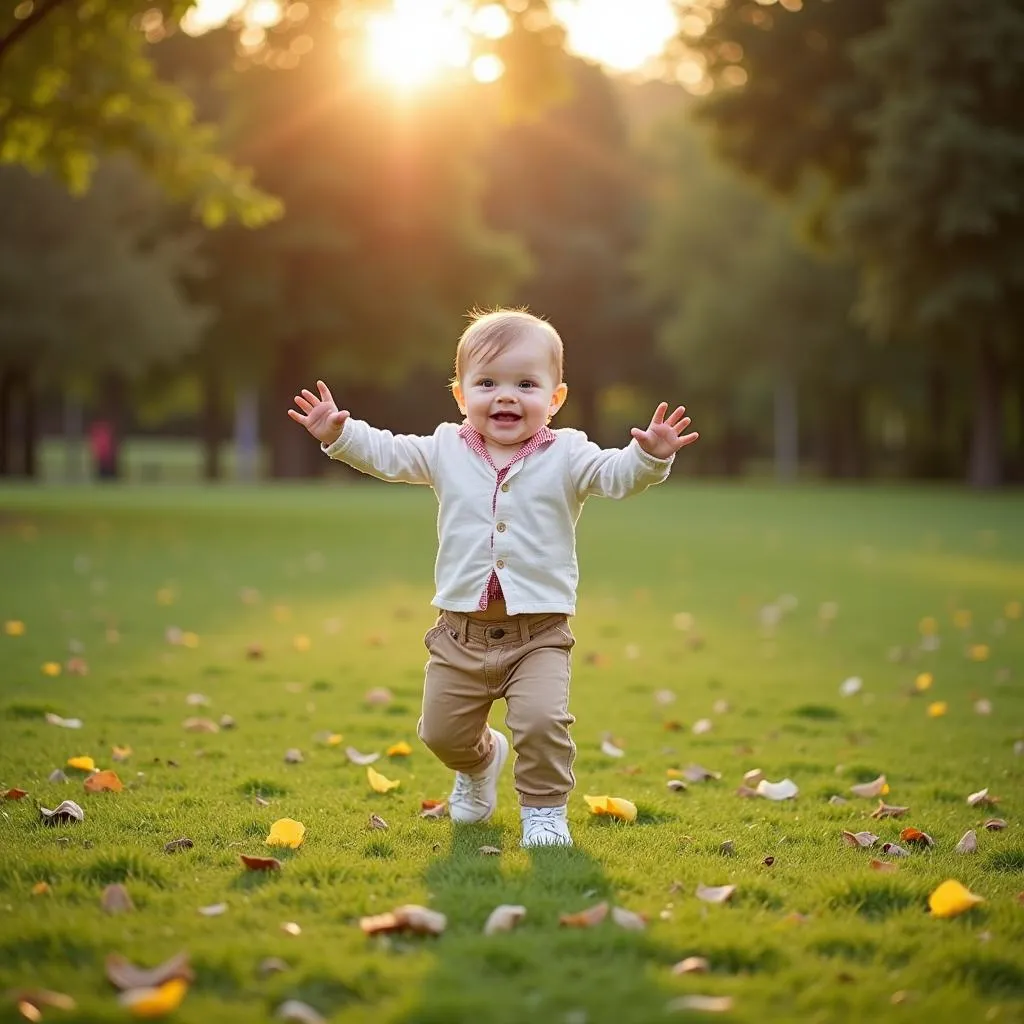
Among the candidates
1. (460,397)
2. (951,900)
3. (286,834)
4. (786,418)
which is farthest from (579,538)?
(786,418)

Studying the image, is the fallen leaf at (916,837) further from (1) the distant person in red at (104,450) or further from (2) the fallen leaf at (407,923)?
(1) the distant person in red at (104,450)

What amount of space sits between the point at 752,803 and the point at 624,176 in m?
52.4

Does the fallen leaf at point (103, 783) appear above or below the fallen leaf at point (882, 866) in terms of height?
below

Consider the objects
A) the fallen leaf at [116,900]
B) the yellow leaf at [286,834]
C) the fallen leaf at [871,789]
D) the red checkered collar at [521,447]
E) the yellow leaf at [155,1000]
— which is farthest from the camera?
the fallen leaf at [871,789]

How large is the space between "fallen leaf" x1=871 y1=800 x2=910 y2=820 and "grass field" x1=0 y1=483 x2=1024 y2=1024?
0.06m

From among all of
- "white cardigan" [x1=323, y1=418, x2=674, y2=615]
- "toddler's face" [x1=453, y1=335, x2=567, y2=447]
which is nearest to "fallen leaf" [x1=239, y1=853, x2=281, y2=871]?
"white cardigan" [x1=323, y1=418, x2=674, y2=615]

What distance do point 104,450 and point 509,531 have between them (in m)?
42.3

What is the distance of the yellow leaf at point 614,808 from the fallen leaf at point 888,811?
2.96 ft

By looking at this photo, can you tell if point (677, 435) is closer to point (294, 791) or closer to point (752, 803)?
point (752, 803)

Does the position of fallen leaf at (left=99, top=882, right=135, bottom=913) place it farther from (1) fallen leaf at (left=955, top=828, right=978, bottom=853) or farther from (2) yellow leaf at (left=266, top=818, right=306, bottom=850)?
(1) fallen leaf at (left=955, top=828, right=978, bottom=853)

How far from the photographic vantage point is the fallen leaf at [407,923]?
10.9 ft

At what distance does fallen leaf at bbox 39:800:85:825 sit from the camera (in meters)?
4.46

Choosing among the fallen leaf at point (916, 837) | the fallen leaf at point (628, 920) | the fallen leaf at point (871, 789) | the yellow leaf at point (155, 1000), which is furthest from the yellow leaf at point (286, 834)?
the fallen leaf at point (871, 789)

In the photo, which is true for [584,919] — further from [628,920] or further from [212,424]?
[212,424]
